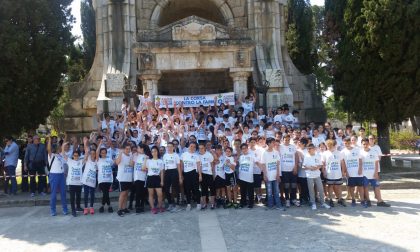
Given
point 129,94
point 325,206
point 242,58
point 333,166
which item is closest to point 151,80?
point 129,94

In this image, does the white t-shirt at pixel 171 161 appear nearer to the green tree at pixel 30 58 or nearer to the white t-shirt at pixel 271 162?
the white t-shirt at pixel 271 162

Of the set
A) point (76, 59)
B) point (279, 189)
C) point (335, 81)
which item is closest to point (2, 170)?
point (279, 189)

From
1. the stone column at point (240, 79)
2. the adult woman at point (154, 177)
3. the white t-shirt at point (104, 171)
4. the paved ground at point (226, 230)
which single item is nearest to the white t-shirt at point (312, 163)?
the paved ground at point (226, 230)

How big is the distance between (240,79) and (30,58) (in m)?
7.21

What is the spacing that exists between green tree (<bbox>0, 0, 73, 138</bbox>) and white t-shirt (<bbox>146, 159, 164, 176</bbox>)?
6848 millimetres

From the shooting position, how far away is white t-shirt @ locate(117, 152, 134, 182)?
960cm

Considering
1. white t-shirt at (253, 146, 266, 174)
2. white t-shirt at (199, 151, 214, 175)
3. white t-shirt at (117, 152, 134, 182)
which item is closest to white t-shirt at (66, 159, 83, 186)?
white t-shirt at (117, 152, 134, 182)

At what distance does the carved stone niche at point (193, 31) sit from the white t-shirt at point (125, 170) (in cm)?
595

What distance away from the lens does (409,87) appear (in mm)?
14305

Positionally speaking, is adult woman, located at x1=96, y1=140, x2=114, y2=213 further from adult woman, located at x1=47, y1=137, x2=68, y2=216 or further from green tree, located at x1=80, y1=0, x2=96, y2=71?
green tree, located at x1=80, y1=0, x2=96, y2=71

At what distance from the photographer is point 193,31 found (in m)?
14.3

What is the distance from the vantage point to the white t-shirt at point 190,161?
31.8ft

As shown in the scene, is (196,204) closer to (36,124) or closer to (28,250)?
(28,250)

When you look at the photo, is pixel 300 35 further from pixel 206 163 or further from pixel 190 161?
pixel 190 161
